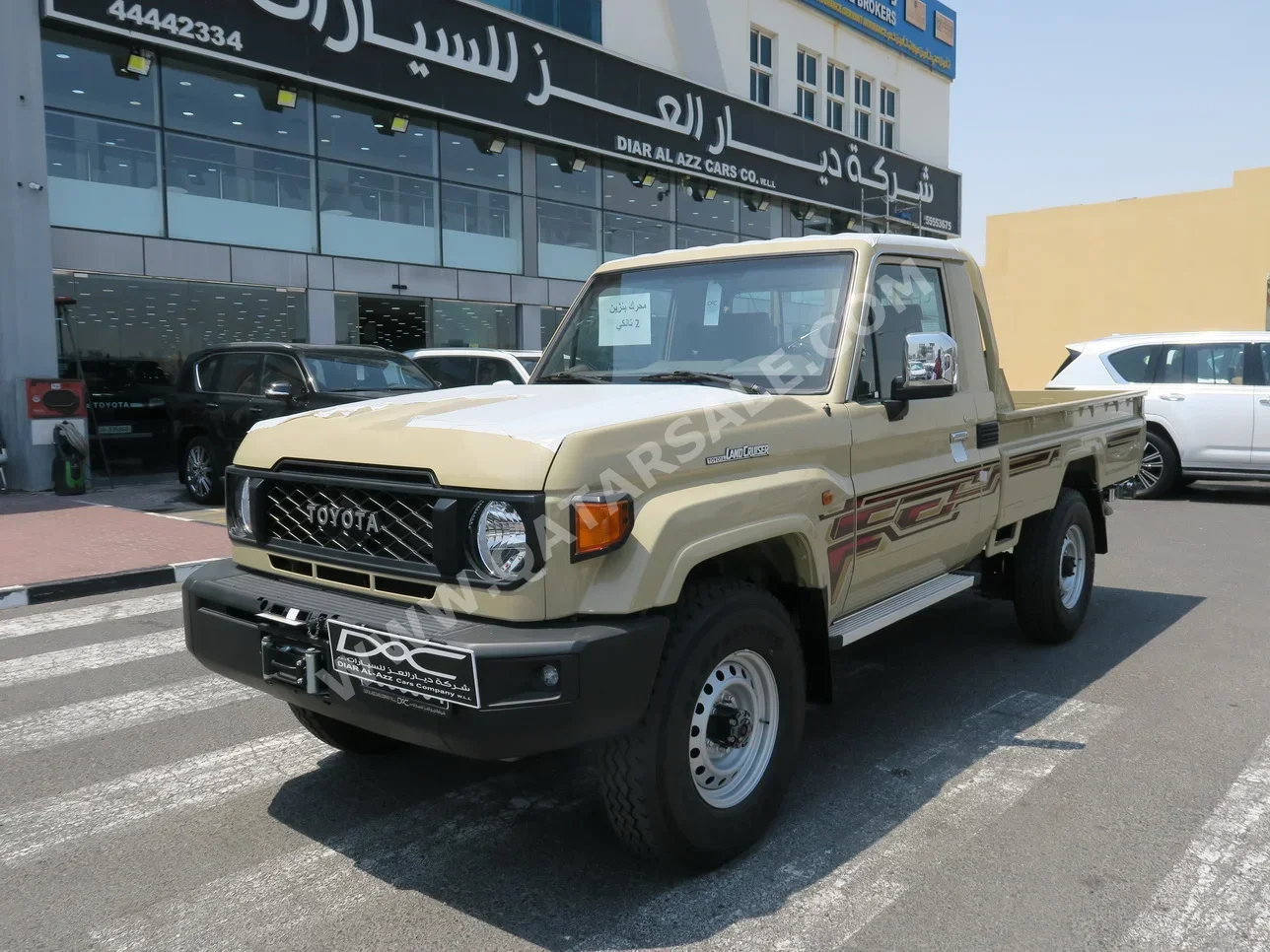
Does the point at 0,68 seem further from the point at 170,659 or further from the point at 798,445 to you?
the point at 798,445

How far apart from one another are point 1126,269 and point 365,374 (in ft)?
97.5

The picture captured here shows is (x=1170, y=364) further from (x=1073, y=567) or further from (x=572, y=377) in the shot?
(x=572, y=377)

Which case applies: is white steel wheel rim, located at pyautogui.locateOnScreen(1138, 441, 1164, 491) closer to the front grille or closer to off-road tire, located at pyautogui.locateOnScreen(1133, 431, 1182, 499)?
off-road tire, located at pyautogui.locateOnScreen(1133, 431, 1182, 499)

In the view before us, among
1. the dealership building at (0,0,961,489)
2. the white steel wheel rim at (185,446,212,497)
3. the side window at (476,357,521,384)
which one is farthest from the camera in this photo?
the side window at (476,357,521,384)

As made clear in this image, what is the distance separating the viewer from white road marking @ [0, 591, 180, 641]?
682cm

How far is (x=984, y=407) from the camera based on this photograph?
4949mm

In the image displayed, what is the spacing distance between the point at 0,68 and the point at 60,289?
2729mm

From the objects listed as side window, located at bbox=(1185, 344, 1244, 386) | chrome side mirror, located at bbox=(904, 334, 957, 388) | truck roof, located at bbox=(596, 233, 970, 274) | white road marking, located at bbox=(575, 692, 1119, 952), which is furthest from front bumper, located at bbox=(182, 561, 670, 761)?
side window, located at bbox=(1185, 344, 1244, 386)

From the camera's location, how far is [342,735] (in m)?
4.25

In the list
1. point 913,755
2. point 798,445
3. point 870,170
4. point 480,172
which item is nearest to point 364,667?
point 798,445

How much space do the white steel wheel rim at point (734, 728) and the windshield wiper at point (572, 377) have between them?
1473mm

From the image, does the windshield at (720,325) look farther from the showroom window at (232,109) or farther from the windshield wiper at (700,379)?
the showroom window at (232,109)

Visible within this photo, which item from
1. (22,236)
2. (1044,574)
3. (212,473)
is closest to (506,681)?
(1044,574)

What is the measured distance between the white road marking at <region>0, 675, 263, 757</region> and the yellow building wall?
3142 centimetres
